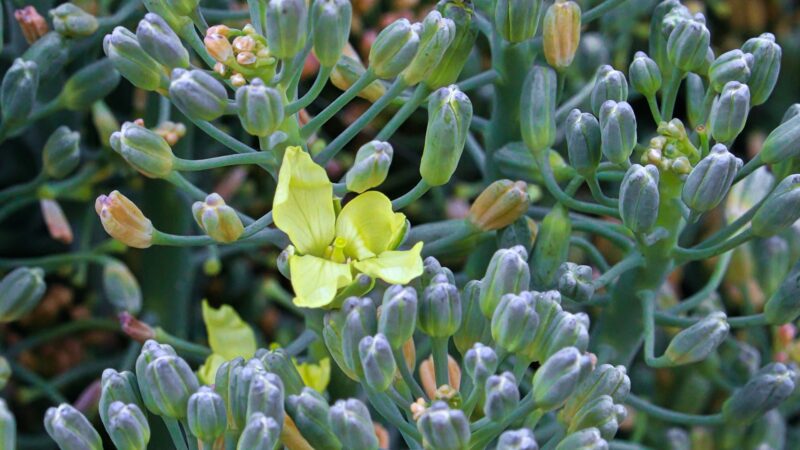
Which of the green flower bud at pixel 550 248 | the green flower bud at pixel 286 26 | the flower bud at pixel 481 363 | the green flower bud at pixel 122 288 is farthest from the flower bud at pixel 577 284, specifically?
the green flower bud at pixel 122 288

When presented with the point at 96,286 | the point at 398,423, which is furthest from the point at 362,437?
the point at 96,286

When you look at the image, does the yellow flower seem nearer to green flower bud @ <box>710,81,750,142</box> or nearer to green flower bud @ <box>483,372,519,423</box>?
green flower bud @ <box>483,372,519,423</box>

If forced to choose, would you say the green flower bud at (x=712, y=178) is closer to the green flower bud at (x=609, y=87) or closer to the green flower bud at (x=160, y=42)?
the green flower bud at (x=609, y=87)

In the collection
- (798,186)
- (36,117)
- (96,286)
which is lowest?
(96,286)

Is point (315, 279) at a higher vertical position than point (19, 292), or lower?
higher

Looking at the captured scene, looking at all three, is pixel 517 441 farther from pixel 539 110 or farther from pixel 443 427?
pixel 539 110

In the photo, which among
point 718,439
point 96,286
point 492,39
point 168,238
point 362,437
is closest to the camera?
point 362,437

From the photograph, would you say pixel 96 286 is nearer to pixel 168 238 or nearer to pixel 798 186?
pixel 168 238

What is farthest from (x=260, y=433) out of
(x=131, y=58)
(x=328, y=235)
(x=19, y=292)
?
(x=19, y=292)
